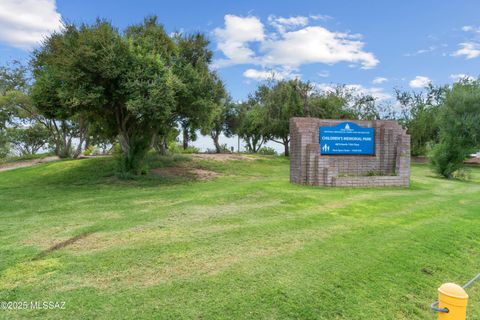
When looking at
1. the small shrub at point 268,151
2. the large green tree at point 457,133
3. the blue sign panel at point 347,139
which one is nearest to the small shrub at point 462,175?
the large green tree at point 457,133

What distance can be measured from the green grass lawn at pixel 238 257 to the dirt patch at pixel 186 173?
6603 millimetres

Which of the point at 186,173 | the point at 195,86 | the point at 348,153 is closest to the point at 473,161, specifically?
the point at 348,153

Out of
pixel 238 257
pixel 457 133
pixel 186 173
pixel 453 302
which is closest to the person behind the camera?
pixel 453 302

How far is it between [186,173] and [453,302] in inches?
531

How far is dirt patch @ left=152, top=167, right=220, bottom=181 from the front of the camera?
568 inches

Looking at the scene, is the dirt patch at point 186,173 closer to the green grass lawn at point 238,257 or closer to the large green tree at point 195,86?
the large green tree at point 195,86

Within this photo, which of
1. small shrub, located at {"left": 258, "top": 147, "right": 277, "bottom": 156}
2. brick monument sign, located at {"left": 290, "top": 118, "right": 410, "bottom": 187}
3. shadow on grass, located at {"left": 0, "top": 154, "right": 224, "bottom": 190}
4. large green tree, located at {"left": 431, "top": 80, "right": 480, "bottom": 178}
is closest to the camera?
brick monument sign, located at {"left": 290, "top": 118, "right": 410, "bottom": 187}

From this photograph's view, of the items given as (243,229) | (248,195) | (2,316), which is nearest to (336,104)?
(248,195)

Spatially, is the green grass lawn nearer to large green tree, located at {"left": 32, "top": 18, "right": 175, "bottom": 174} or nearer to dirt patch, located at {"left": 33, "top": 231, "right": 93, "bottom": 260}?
dirt patch, located at {"left": 33, "top": 231, "right": 93, "bottom": 260}

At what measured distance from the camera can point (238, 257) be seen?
13.4 feet

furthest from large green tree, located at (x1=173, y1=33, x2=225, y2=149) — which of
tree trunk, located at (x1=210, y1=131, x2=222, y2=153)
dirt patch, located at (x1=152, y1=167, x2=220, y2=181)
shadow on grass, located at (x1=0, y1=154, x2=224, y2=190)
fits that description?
tree trunk, located at (x1=210, y1=131, x2=222, y2=153)

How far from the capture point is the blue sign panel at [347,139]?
1084cm

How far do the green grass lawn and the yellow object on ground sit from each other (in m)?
0.75

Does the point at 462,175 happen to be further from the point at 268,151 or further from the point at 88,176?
the point at 268,151
